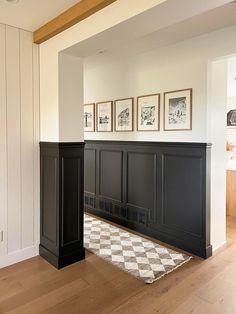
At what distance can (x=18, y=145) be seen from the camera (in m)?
2.66

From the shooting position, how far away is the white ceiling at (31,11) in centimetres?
208

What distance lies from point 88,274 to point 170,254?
3.18ft

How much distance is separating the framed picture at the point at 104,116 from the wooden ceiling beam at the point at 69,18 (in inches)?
60.8

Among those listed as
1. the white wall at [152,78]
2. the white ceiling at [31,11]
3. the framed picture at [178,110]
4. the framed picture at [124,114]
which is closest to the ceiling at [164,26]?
the white wall at [152,78]

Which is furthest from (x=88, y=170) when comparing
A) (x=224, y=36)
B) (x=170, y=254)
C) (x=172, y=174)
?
(x=224, y=36)

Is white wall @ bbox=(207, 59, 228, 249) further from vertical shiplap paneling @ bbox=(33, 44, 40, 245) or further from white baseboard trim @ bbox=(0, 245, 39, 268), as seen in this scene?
white baseboard trim @ bbox=(0, 245, 39, 268)

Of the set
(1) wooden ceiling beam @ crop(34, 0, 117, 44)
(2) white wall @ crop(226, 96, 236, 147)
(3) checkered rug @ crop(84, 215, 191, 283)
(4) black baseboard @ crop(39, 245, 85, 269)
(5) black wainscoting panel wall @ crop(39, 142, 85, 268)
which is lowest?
(3) checkered rug @ crop(84, 215, 191, 283)

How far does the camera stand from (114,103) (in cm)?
394

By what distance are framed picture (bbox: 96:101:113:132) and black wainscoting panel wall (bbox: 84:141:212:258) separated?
248 mm

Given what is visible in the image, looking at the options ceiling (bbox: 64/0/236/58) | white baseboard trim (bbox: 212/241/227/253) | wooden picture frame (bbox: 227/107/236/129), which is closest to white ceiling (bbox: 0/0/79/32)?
ceiling (bbox: 64/0/236/58)

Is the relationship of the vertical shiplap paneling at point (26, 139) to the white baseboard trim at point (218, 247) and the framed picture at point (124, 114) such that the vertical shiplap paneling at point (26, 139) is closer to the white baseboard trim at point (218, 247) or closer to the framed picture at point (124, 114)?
the framed picture at point (124, 114)

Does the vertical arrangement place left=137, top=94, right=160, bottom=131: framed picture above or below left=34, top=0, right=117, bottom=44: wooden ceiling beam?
below

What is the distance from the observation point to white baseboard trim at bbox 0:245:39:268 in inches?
102

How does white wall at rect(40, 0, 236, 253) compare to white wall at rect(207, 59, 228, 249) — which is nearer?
white wall at rect(40, 0, 236, 253)
